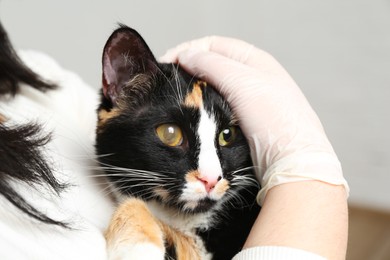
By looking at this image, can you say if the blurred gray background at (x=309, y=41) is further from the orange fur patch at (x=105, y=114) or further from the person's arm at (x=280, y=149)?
the orange fur patch at (x=105, y=114)

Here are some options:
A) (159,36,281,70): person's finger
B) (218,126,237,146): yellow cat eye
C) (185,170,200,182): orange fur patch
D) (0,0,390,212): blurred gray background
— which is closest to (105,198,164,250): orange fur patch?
(185,170,200,182): orange fur patch

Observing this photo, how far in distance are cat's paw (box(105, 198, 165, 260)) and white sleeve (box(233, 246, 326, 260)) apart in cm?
16

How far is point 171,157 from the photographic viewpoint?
930 mm

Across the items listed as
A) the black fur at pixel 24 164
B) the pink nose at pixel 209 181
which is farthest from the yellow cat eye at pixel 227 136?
the black fur at pixel 24 164

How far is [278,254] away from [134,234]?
0.25m

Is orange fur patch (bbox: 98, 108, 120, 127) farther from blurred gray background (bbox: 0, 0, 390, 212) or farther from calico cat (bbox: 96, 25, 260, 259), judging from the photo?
blurred gray background (bbox: 0, 0, 390, 212)

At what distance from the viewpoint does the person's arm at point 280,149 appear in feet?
2.80

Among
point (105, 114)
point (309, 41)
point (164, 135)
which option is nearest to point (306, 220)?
point (164, 135)

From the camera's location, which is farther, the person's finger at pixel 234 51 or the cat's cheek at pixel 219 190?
the person's finger at pixel 234 51

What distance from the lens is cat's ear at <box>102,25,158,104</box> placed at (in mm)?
927

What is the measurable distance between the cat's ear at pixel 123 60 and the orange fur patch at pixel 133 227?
239mm

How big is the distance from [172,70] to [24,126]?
37 centimetres

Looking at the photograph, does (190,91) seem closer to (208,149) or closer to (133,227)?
(208,149)

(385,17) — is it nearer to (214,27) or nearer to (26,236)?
(214,27)
